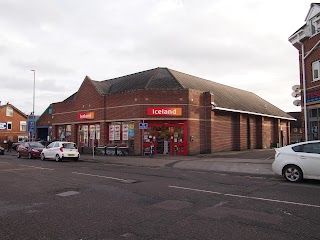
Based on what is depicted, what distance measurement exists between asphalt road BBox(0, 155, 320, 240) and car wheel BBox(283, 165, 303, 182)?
1.26 ft

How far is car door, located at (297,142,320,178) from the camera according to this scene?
10211 mm

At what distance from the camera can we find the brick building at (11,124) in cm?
5584

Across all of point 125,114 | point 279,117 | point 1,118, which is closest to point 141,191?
point 125,114

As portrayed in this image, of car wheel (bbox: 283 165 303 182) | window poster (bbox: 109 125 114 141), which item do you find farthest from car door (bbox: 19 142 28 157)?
car wheel (bbox: 283 165 303 182)

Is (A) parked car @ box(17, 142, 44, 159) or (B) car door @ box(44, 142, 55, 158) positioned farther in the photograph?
(A) parked car @ box(17, 142, 44, 159)

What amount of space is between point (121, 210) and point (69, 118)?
95.2 ft

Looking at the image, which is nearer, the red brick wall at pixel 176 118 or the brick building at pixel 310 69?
the brick building at pixel 310 69

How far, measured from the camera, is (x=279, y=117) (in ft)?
134

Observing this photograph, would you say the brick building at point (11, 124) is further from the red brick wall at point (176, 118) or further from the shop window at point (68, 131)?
the red brick wall at point (176, 118)

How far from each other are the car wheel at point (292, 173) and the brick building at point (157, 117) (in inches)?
526

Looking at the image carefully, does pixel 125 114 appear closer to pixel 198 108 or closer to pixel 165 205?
pixel 198 108

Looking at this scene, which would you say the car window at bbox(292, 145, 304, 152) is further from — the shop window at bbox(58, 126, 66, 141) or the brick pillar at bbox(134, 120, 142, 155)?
the shop window at bbox(58, 126, 66, 141)

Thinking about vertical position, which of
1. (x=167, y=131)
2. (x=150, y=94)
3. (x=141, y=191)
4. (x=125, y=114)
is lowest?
(x=141, y=191)

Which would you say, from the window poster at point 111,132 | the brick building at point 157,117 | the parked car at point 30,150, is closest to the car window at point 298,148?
the brick building at point 157,117
